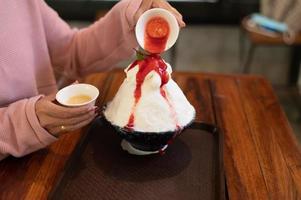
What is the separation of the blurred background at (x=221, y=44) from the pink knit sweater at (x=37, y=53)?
1442mm

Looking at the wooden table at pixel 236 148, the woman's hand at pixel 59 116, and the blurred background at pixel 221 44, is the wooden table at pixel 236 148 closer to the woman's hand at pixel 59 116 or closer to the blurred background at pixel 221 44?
the woman's hand at pixel 59 116

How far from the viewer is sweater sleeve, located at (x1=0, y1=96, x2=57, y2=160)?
0.84m

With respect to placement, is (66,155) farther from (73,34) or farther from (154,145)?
(73,34)

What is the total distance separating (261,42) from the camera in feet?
7.29

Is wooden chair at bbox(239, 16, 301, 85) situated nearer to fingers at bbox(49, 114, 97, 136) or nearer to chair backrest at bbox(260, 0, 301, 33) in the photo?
chair backrest at bbox(260, 0, 301, 33)

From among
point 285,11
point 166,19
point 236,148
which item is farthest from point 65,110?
point 285,11

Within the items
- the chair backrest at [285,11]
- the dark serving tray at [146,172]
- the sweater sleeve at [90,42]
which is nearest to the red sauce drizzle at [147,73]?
the dark serving tray at [146,172]

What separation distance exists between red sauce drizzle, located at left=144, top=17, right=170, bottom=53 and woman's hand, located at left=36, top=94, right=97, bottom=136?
0.58 feet

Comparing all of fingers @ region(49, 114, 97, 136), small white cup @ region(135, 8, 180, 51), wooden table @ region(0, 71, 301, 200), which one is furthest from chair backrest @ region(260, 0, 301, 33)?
Result: fingers @ region(49, 114, 97, 136)

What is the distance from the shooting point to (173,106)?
32.0 inches

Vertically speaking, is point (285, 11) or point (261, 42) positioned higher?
point (285, 11)

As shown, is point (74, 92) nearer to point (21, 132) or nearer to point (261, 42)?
point (21, 132)

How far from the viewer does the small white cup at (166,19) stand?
82 centimetres

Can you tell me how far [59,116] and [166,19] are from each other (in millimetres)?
302
